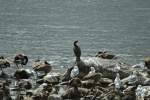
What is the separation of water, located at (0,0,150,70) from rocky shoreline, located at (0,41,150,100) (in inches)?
505

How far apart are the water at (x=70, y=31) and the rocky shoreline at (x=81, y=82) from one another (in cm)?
1282

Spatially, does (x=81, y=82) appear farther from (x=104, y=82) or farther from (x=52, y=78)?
(x=52, y=78)

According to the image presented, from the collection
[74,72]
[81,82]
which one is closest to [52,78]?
[74,72]

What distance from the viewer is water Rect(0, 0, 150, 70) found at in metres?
95.9

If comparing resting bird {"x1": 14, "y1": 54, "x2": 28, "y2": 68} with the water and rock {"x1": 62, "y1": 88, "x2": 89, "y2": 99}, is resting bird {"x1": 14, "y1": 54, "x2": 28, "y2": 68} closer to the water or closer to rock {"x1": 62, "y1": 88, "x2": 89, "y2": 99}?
the water

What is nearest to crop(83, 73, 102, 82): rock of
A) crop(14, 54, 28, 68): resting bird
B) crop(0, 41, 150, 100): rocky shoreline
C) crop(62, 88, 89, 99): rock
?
crop(0, 41, 150, 100): rocky shoreline

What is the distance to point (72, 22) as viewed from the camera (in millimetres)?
144875

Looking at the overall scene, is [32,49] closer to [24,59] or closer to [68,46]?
[68,46]

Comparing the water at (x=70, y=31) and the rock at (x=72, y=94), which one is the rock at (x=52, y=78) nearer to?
the rock at (x=72, y=94)

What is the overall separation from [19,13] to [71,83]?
108840 mm

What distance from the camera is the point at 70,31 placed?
412 feet

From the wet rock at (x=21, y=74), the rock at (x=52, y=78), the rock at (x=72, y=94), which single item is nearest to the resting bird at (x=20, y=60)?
the wet rock at (x=21, y=74)

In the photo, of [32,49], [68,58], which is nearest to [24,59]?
[68,58]

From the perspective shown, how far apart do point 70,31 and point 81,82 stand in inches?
2547
